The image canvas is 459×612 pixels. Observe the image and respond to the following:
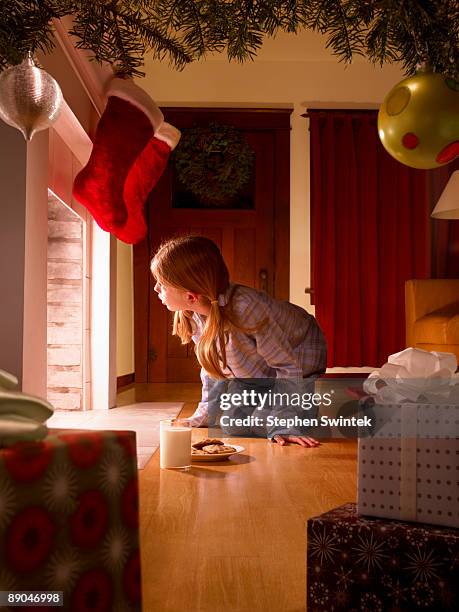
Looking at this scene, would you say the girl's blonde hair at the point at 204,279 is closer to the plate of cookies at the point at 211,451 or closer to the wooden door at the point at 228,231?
the plate of cookies at the point at 211,451

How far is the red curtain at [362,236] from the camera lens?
5.08m

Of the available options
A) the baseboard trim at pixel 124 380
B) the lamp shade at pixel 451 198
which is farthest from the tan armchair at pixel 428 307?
the baseboard trim at pixel 124 380

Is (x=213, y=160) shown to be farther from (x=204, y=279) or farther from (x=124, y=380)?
(x=204, y=279)

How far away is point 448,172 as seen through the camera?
5137 millimetres

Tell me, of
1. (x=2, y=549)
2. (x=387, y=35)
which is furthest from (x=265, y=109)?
(x=2, y=549)

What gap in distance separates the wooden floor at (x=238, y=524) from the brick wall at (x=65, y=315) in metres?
1.55

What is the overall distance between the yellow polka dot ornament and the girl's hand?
1304mm

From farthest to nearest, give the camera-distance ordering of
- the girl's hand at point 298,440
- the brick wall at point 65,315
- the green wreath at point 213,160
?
the green wreath at point 213,160 → the brick wall at point 65,315 → the girl's hand at point 298,440

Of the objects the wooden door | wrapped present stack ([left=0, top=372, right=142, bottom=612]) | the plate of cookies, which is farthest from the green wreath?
wrapped present stack ([left=0, top=372, right=142, bottom=612])

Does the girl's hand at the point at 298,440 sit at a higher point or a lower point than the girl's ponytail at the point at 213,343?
lower

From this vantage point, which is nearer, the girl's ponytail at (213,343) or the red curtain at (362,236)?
the girl's ponytail at (213,343)

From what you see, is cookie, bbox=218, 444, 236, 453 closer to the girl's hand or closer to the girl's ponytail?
the girl's hand

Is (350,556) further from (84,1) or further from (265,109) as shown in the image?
(265,109)

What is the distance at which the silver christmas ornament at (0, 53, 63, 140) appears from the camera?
3.75 feet
